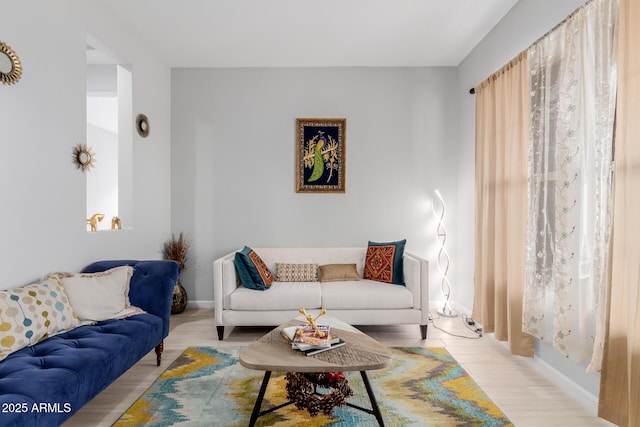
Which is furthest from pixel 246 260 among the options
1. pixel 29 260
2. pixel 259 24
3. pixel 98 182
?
pixel 98 182

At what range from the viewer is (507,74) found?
119 inches

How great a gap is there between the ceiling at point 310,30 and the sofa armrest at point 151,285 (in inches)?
84.9

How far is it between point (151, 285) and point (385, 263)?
220 centimetres

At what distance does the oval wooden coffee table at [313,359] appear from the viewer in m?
1.80

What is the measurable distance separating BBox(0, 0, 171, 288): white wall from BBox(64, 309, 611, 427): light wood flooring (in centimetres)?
92

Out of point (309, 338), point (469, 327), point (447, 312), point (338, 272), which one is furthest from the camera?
point (447, 312)

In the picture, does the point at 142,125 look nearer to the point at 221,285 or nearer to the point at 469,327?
the point at 221,285

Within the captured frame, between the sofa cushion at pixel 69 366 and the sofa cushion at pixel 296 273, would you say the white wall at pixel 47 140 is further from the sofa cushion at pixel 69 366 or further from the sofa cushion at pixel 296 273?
the sofa cushion at pixel 296 273

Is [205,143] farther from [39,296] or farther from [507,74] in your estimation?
[507,74]

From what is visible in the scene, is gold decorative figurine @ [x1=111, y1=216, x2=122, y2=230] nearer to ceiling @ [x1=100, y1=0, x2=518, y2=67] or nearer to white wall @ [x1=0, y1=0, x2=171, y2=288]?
white wall @ [x1=0, y1=0, x2=171, y2=288]

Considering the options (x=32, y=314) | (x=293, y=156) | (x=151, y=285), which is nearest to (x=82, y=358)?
(x=32, y=314)

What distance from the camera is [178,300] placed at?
410 centimetres

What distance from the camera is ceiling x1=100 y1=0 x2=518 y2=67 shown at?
3059mm

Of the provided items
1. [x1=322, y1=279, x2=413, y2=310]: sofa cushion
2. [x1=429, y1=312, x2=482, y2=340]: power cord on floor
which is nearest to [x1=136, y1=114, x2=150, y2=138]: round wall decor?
[x1=322, y1=279, x2=413, y2=310]: sofa cushion
